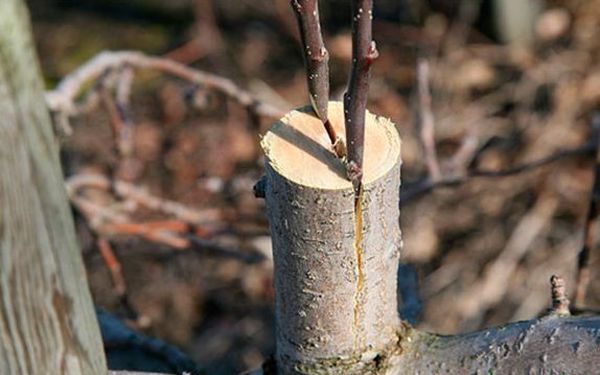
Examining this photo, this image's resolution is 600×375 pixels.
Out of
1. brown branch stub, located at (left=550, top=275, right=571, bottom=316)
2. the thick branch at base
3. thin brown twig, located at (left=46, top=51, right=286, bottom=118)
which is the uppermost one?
thin brown twig, located at (left=46, top=51, right=286, bottom=118)

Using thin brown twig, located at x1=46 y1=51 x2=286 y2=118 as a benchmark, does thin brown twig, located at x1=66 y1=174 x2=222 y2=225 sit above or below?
below

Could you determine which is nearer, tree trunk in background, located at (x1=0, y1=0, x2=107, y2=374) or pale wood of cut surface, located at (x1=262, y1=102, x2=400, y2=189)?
tree trunk in background, located at (x1=0, y1=0, x2=107, y2=374)

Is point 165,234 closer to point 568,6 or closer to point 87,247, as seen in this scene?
point 87,247

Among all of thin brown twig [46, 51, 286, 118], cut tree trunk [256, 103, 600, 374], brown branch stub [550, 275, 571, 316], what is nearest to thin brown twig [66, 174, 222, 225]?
thin brown twig [46, 51, 286, 118]

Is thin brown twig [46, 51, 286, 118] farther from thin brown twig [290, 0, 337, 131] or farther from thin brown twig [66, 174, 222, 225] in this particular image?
thin brown twig [290, 0, 337, 131]

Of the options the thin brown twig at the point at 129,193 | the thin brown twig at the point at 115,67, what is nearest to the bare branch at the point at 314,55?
the thin brown twig at the point at 115,67

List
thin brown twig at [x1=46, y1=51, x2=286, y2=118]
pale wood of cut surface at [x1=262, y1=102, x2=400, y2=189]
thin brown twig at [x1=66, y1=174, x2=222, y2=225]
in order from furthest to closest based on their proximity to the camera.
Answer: thin brown twig at [x1=66, y1=174, x2=222, y2=225]
thin brown twig at [x1=46, y1=51, x2=286, y2=118]
pale wood of cut surface at [x1=262, y1=102, x2=400, y2=189]

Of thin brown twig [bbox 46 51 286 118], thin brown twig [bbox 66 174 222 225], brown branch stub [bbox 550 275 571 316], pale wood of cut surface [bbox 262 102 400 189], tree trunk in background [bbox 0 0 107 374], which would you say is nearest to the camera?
tree trunk in background [bbox 0 0 107 374]
